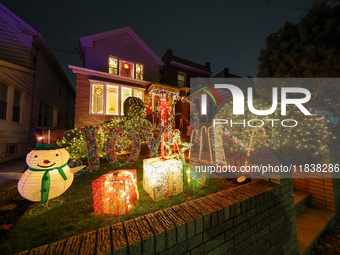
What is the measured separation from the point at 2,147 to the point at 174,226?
9.08 meters

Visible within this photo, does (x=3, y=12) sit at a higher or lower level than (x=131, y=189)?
higher

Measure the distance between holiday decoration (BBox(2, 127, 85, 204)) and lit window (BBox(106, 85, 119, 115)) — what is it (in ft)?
29.7

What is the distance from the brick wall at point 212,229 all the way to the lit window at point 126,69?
488 inches

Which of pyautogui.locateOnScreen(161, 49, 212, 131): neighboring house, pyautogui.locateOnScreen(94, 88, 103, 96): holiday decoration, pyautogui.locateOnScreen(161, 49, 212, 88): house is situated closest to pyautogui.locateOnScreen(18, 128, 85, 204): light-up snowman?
pyautogui.locateOnScreen(94, 88, 103, 96): holiday decoration

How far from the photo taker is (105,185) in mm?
2139

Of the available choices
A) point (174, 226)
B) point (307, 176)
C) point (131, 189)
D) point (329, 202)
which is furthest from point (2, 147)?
point (329, 202)

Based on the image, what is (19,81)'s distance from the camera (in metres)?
7.29

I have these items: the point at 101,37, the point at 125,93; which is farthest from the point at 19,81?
the point at 101,37

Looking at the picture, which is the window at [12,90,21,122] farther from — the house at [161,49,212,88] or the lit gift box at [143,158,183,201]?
the house at [161,49,212,88]

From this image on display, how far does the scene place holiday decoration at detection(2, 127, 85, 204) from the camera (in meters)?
2.01

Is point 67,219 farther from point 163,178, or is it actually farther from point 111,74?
point 111,74

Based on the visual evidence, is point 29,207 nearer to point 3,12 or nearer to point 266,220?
point 266,220

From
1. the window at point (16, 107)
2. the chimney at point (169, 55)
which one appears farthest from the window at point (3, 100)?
the chimney at point (169, 55)

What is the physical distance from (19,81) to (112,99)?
4.97m
